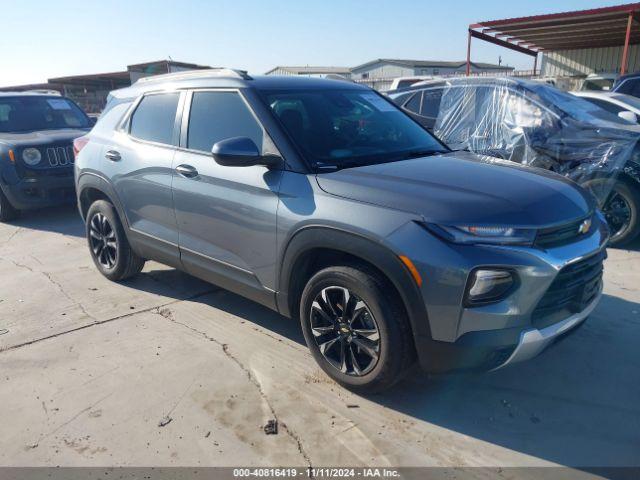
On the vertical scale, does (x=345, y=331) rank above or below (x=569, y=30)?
below

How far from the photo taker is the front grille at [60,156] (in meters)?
7.41

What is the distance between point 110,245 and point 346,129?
2.69 metres

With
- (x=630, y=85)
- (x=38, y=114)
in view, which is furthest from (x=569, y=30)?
(x=38, y=114)

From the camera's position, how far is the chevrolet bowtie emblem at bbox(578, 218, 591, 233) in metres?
2.85

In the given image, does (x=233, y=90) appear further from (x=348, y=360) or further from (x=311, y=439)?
(x=311, y=439)

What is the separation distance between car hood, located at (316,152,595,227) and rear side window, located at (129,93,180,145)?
5.51ft

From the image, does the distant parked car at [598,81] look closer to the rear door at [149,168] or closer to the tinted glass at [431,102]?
the tinted glass at [431,102]

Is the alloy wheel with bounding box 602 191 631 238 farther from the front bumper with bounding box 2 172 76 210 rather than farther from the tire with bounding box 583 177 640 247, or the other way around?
the front bumper with bounding box 2 172 76 210

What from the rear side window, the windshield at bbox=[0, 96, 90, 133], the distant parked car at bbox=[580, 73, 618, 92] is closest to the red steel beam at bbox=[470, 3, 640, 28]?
the distant parked car at bbox=[580, 73, 618, 92]

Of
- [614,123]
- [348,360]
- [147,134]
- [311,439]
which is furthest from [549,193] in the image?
[614,123]

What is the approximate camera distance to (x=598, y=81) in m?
14.7

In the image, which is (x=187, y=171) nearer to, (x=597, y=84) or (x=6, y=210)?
(x=6, y=210)

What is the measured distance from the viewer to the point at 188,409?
3.02m

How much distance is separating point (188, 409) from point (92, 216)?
9.17 ft
